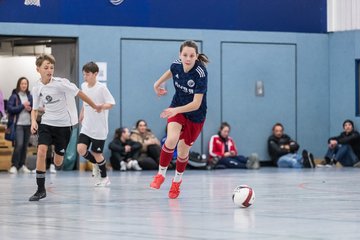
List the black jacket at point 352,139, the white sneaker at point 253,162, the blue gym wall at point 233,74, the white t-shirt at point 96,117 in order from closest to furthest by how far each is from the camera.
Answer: the white t-shirt at point 96,117
the blue gym wall at point 233,74
the white sneaker at point 253,162
the black jacket at point 352,139

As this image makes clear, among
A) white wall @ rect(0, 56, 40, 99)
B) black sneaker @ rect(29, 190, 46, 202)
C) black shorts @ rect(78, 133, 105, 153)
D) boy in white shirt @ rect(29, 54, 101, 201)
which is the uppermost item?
white wall @ rect(0, 56, 40, 99)

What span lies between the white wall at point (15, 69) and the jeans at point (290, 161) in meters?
8.41

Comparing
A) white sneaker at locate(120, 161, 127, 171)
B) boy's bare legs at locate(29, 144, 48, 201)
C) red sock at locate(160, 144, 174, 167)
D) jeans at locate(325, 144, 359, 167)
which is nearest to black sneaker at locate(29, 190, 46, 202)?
boy's bare legs at locate(29, 144, 48, 201)

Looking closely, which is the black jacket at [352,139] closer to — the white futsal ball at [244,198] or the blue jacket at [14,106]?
the blue jacket at [14,106]

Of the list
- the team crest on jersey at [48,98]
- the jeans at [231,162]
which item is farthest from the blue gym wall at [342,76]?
the team crest on jersey at [48,98]

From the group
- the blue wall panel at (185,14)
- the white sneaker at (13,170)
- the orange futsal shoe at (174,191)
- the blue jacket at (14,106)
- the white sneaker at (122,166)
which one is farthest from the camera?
the blue wall panel at (185,14)

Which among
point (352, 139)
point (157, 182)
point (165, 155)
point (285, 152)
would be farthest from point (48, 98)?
point (352, 139)

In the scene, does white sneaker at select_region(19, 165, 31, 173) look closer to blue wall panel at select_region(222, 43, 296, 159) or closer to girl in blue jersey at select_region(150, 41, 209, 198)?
blue wall panel at select_region(222, 43, 296, 159)

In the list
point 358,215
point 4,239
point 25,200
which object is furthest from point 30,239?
point 25,200

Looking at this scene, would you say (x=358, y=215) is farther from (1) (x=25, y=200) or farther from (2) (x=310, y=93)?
(2) (x=310, y=93)

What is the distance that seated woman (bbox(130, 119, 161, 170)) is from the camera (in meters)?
25.5

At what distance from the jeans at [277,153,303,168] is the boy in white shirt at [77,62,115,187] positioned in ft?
34.5

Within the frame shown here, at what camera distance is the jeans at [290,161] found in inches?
1061

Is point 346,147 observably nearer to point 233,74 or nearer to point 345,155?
point 345,155
